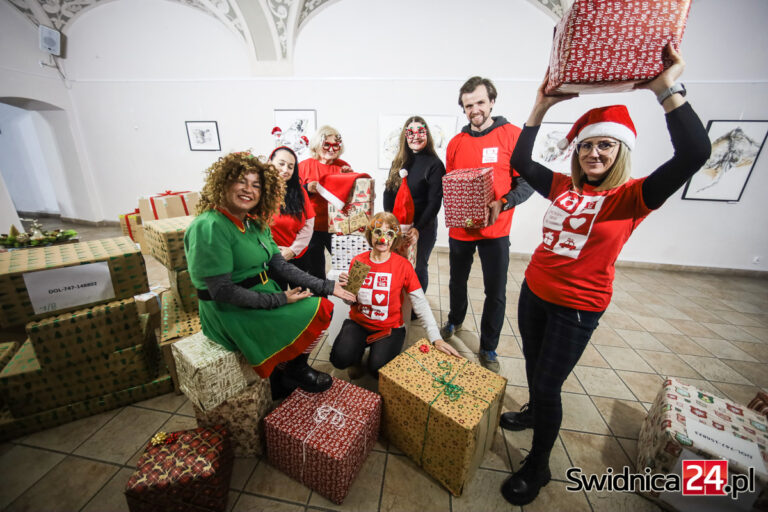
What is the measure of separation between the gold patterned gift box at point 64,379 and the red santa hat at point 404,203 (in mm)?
2037

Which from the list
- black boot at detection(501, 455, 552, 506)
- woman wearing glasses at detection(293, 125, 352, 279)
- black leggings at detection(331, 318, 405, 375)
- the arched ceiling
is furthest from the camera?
the arched ceiling

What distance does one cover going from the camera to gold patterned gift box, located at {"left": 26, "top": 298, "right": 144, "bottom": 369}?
152 cm

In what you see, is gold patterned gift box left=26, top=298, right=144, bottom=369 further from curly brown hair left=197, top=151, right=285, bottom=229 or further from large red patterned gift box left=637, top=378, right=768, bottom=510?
large red patterned gift box left=637, top=378, right=768, bottom=510

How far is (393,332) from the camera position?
194 centimetres

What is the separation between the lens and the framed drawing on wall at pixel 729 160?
4.18m

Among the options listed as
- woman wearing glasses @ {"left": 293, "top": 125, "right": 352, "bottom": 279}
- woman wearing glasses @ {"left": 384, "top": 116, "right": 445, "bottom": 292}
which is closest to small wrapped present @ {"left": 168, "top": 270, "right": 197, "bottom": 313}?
woman wearing glasses @ {"left": 293, "top": 125, "right": 352, "bottom": 279}

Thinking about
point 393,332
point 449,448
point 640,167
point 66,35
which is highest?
point 66,35

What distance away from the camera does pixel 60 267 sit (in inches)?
59.1

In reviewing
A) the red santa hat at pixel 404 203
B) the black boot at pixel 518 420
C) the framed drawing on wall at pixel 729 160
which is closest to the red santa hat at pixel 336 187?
the red santa hat at pixel 404 203

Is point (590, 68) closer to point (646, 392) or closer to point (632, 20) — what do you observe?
point (632, 20)

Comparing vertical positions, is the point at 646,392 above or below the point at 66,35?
below

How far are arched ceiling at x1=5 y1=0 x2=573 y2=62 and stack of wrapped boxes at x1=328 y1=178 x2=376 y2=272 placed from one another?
152 inches

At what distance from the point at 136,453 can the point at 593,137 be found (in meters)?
2.76

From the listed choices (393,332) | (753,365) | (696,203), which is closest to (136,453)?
(393,332)
